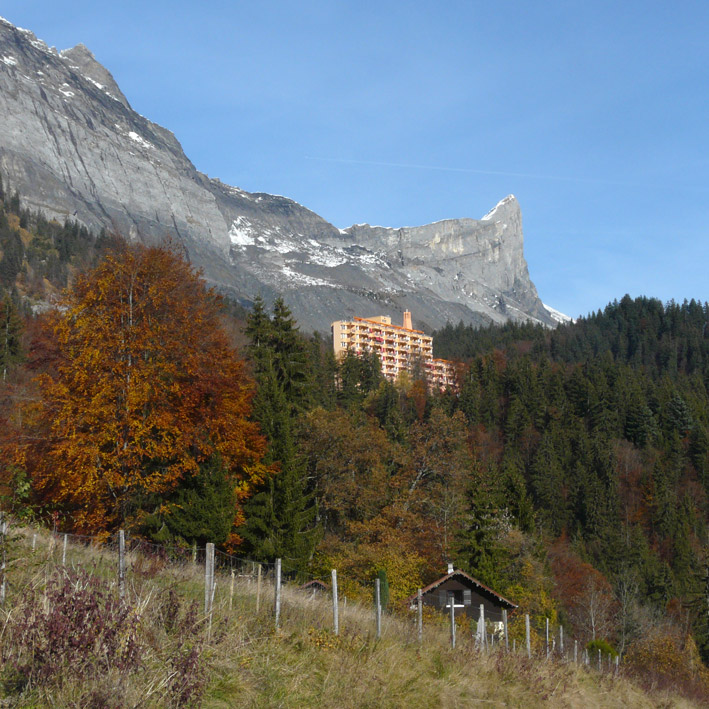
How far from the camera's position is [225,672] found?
796cm

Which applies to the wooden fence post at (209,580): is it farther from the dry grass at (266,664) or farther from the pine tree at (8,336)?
the pine tree at (8,336)

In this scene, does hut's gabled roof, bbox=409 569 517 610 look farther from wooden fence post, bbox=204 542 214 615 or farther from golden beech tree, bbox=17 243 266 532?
wooden fence post, bbox=204 542 214 615

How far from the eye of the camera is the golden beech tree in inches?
953

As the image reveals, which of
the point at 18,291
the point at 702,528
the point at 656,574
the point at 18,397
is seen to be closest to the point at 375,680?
the point at 18,397

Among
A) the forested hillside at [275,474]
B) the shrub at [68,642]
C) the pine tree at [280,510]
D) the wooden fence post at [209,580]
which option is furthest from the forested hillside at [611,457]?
the shrub at [68,642]

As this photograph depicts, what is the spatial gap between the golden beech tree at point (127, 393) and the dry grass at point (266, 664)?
11.5 meters

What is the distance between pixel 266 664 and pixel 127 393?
17475 millimetres

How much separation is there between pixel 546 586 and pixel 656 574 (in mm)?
40385

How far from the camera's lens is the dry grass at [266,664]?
648cm

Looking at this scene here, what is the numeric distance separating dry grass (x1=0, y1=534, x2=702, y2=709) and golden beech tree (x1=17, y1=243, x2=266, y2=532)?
1149 centimetres

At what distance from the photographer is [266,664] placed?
8.55 metres

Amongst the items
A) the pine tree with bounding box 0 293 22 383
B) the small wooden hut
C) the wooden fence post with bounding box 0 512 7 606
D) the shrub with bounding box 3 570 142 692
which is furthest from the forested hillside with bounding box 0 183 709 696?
the shrub with bounding box 3 570 142 692

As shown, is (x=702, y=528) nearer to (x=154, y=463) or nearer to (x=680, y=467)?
(x=680, y=467)

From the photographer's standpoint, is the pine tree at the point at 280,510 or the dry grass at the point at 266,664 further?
the pine tree at the point at 280,510
